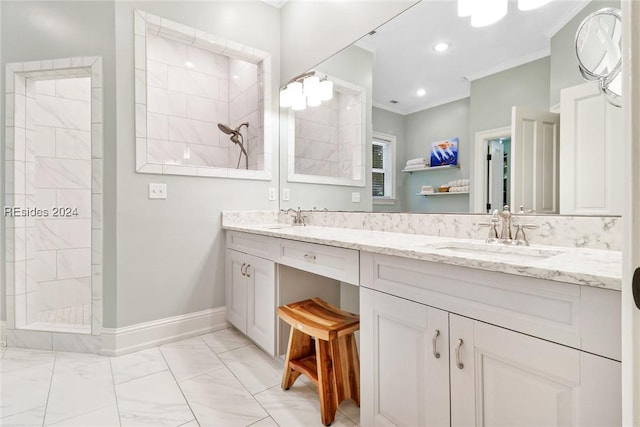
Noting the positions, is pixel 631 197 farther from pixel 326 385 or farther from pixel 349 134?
pixel 349 134

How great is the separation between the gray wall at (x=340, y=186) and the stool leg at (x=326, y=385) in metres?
0.95

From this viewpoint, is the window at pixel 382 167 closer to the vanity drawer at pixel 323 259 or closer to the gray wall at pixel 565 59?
the vanity drawer at pixel 323 259

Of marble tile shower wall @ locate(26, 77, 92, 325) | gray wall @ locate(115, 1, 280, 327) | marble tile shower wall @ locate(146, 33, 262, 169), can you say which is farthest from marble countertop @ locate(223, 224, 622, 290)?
marble tile shower wall @ locate(26, 77, 92, 325)

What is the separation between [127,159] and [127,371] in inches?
52.2

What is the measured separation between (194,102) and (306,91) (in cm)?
143

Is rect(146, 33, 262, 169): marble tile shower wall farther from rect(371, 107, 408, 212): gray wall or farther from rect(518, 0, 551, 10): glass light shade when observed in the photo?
rect(518, 0, 551, 10): glass light shade

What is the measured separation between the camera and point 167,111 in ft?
10.4

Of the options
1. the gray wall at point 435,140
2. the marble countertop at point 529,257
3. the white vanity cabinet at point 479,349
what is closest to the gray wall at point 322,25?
the gray wall at point 435,140

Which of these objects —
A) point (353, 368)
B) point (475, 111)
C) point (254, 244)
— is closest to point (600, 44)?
point (475, 111)

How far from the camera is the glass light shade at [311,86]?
97.3 inches

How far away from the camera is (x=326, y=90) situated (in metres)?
2.41

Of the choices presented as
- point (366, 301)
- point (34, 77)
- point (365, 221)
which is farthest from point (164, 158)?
point (366, 301)

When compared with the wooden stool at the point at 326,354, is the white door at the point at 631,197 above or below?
above

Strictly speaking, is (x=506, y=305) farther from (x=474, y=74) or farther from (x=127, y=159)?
(x=127, y=159)
